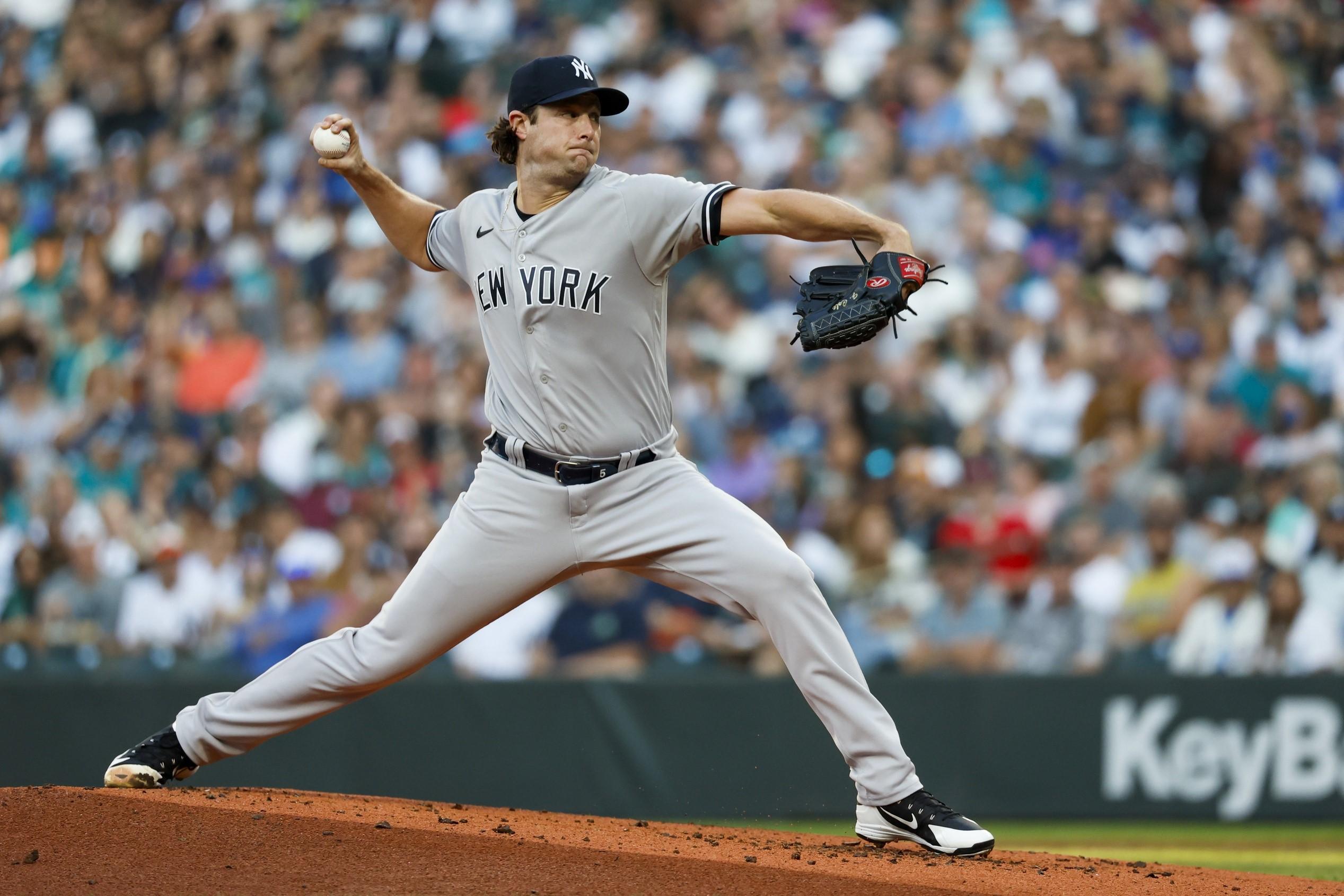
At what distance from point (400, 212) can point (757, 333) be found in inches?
216

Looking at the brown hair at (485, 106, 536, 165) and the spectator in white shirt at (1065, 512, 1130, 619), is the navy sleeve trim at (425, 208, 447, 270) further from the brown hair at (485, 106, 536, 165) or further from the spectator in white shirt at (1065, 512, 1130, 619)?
the spectator in white shirt at (1065, 512, 1130, 619)

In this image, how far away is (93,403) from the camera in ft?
34.5

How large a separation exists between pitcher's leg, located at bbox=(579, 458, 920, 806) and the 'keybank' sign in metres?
4.18

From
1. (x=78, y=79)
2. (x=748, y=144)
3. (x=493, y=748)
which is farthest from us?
(x=78, y=79)

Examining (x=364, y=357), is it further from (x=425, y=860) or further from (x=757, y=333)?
(x=425, y=860)

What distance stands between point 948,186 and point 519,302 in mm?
6831

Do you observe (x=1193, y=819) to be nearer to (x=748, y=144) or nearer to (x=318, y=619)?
(x=318, y=619)

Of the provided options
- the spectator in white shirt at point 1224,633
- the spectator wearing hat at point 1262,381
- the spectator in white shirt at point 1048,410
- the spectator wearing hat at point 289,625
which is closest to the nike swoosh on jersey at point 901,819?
the spectator in white shirt at point 1224,633

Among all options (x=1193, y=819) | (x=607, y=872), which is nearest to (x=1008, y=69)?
(x=1193, y=819)

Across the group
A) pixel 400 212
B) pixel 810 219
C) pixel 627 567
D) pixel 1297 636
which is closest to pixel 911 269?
pixel 810 219

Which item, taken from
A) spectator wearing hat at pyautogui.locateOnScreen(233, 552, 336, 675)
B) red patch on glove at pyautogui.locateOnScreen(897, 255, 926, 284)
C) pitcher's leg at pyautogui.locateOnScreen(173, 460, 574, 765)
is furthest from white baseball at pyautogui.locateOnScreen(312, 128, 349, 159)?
spectator wearing hat at pyautogui.locateOnScreen(233, 552, 336, 675)

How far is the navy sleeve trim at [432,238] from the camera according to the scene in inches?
195

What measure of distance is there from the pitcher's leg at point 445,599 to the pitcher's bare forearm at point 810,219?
0.96 m

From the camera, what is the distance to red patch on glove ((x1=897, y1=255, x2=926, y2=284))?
162 inches
